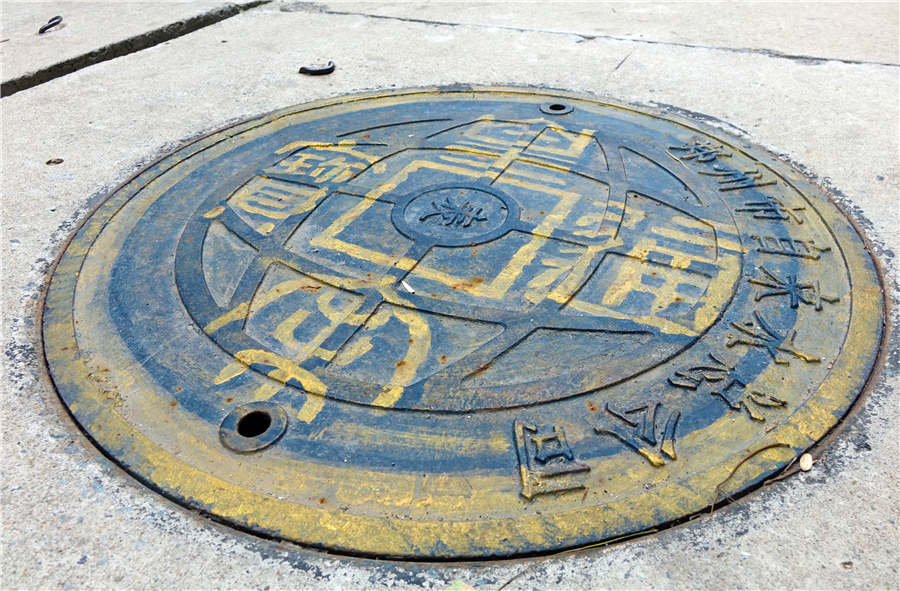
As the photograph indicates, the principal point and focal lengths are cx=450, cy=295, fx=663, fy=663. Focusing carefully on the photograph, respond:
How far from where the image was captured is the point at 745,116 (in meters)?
2.76

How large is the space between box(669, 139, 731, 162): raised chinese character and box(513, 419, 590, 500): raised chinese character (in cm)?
140

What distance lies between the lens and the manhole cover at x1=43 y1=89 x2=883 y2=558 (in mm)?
1341

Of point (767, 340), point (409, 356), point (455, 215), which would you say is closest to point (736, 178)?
point (767, 340)

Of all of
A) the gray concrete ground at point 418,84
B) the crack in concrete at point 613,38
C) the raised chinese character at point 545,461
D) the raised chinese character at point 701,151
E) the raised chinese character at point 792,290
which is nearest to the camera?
the gray concrete ground at point 418,84

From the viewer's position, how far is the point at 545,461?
137 cm

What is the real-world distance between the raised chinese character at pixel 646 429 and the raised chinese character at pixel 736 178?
1080 millimetres

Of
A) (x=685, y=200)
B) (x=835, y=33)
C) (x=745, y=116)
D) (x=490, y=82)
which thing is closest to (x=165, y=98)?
(x=490, y=82)

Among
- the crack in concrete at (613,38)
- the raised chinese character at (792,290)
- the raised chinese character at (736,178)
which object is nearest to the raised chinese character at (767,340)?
the raised chinese character at (792,290)

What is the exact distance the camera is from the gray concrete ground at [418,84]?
1.23 meters

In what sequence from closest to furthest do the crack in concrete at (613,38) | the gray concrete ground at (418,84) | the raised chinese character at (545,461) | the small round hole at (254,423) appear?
1. the gray concrete ground at (418,84)
2. the raised chinese character at (545,461)
3. the small round hole at (254,423)
4. the crack in concrete at (613,38)

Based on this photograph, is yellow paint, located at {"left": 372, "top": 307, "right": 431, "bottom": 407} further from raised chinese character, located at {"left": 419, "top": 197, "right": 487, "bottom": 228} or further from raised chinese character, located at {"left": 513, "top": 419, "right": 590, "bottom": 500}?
raised chinese character, located at {"left": 419, "top": 197, "right": 487, "bottom": 228}

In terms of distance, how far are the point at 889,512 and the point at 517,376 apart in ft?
2.58

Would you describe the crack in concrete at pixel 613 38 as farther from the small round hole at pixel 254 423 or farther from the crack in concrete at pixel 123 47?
the small round hole at pixel 254 423

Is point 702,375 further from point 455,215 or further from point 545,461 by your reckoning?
point 455,215
